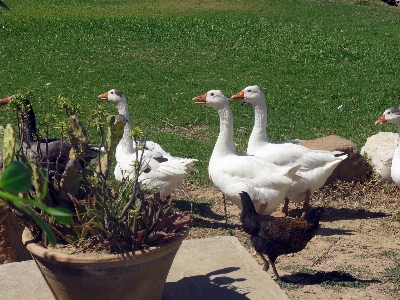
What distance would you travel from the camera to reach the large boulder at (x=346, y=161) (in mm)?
7641

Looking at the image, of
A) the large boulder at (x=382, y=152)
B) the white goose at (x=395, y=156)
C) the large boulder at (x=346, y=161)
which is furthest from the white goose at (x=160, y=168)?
the large boulder at (x=382, y=152)

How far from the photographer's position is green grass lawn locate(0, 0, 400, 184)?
11047 mm

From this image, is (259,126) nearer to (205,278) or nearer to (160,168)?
(160,168)

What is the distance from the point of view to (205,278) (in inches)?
151

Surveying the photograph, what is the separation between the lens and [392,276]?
545 cm

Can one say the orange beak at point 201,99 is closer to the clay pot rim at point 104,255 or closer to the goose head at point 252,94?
the goose head at point 252,94

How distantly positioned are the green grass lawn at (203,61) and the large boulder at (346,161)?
5.15 feet

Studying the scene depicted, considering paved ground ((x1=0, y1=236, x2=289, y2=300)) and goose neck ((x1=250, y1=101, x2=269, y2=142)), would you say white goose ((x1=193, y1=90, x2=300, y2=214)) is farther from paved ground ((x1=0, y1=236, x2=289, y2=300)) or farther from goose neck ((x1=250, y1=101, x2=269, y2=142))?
paved ground ((x1=0, y1=236, x2=289, y2=300))

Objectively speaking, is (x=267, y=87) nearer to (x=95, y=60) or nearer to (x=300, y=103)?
(x=300, y=103)

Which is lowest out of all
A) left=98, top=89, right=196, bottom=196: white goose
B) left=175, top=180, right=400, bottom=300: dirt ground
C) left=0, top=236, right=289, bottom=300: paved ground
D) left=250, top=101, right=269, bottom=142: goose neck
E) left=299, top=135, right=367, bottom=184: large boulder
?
left=175, top=180, right=400, bottom=300: dirt ground

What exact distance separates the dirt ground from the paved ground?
1.23 meters

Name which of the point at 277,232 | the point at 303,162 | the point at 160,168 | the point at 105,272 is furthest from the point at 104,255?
the point at 303,162

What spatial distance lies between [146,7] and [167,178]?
16062 mm

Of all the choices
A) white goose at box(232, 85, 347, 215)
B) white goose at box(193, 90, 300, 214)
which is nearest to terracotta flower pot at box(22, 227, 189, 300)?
white goose at box(193, 90, 300, 214)
